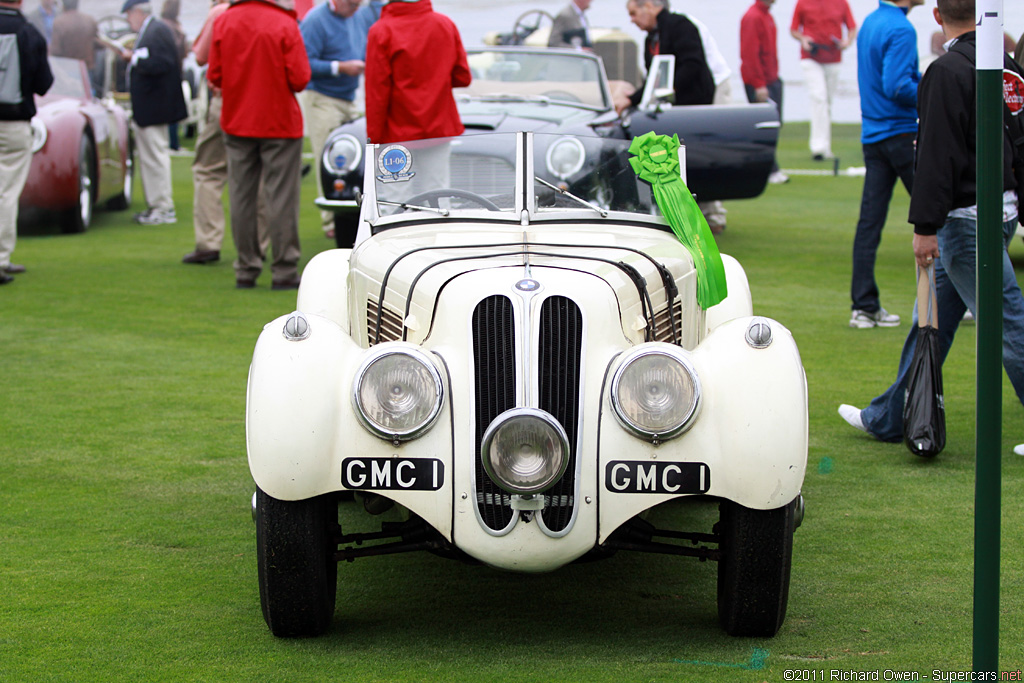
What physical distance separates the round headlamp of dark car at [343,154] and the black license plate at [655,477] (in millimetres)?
6344

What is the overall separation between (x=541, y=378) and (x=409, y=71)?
4.79 metres

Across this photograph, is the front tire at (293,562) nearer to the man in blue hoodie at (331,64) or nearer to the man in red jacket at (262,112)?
the man in red jacket at (262,112)

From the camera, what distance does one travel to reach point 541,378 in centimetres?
334

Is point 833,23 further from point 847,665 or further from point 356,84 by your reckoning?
point 847,665

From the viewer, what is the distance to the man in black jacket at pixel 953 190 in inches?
188

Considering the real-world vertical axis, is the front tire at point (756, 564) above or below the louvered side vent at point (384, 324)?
below

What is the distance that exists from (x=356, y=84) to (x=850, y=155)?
10.2 m

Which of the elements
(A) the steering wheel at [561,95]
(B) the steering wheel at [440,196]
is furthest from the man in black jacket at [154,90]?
(B) the steering wheel at [440,196]

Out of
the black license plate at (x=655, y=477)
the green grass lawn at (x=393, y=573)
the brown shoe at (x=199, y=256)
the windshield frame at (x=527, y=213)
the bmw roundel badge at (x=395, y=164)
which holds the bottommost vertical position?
the green grass lawn at (x=393, y=573)

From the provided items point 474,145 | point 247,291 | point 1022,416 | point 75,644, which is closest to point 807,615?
point 75,644

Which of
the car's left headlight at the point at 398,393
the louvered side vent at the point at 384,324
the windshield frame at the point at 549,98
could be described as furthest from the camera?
the windshield frame at the point at 549,98

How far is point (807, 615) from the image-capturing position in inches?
143

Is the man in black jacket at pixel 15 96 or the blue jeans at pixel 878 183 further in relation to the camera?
the man in black jacket at pixel 15 96

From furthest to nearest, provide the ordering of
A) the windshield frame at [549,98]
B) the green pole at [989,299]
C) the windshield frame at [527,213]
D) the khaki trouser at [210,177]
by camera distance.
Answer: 1. the windshield frame at [549,98]
2. the khaki trouser at [210,177]
3. the windshield frame at [527,213]
4. the green pole at [989,299]
